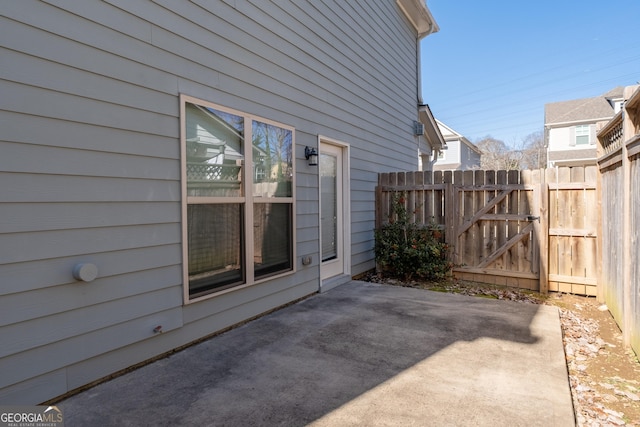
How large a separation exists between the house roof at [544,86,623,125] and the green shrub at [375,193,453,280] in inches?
716

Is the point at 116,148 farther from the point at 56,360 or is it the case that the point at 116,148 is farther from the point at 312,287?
the point at 312,287

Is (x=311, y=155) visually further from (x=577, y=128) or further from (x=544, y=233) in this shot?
(x=577, y=128)

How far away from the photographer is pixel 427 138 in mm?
10109

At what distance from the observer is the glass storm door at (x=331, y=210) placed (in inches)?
201

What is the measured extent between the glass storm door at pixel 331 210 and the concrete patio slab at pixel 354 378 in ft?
4.51

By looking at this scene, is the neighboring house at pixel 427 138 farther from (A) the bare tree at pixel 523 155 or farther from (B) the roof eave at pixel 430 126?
(A) the bare tree at pixel 523 155

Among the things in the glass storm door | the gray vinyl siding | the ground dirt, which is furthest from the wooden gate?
the gray vinyl siding

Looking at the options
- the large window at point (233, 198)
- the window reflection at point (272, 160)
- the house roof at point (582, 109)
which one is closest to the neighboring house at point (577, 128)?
the house roof at point (582, 109)

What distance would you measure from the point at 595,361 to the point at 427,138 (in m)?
7.91

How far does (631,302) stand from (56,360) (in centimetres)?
421

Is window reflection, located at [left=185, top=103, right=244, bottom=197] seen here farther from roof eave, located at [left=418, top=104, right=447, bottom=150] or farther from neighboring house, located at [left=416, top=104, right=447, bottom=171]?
roof eave, located at [left=418, top=104, right=447, bottom=150]

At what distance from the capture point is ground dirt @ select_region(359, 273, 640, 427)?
2197mm

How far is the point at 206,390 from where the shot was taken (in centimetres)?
239

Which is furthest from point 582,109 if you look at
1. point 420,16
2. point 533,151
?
point 420,16
